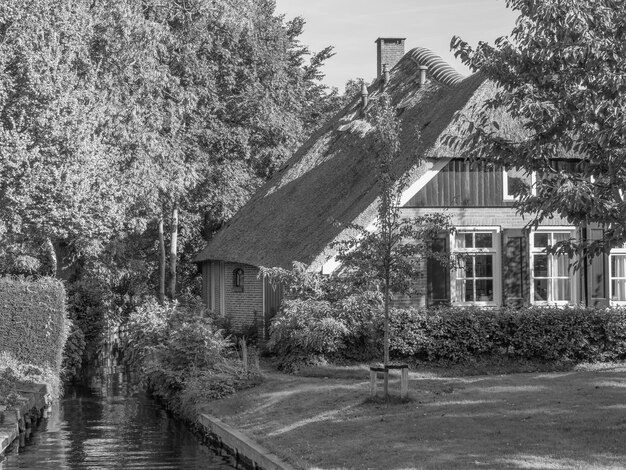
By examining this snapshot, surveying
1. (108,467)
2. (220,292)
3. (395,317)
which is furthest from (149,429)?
(220,292)

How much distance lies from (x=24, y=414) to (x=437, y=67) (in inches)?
740

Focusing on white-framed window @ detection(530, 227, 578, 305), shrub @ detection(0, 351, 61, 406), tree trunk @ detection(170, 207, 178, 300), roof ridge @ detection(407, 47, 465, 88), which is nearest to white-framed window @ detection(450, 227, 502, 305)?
white-framed window @ detection(530, 227, 578, 305)

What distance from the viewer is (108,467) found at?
49.1 feet

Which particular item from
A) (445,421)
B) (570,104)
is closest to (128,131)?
(445,421)

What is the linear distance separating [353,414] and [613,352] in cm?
897

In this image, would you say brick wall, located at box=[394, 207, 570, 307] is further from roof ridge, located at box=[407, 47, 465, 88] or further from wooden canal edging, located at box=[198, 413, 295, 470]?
wooden canal edging, located at box=[198, 413, 295, 470]

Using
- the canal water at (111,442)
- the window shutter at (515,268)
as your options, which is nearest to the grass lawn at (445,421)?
the canal water at (111,442)

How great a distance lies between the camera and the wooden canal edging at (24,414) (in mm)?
16969

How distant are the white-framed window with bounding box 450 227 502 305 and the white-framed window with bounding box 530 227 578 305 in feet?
2.85

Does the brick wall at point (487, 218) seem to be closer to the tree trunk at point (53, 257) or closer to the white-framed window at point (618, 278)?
the white-framed window at point (618, 278)

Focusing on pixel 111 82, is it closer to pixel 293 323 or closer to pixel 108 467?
pixel 293 323

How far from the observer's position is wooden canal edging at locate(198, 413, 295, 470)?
13799 mm

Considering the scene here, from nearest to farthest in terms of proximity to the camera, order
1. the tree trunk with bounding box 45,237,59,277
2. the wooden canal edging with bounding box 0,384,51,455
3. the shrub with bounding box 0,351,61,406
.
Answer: the wooden canal edging with bounding box 0,384,51,455
the shrub with bounding box 0,351,61,406
the tree trunk with bounding box 45,237,59,277

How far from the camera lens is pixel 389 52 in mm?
37688
